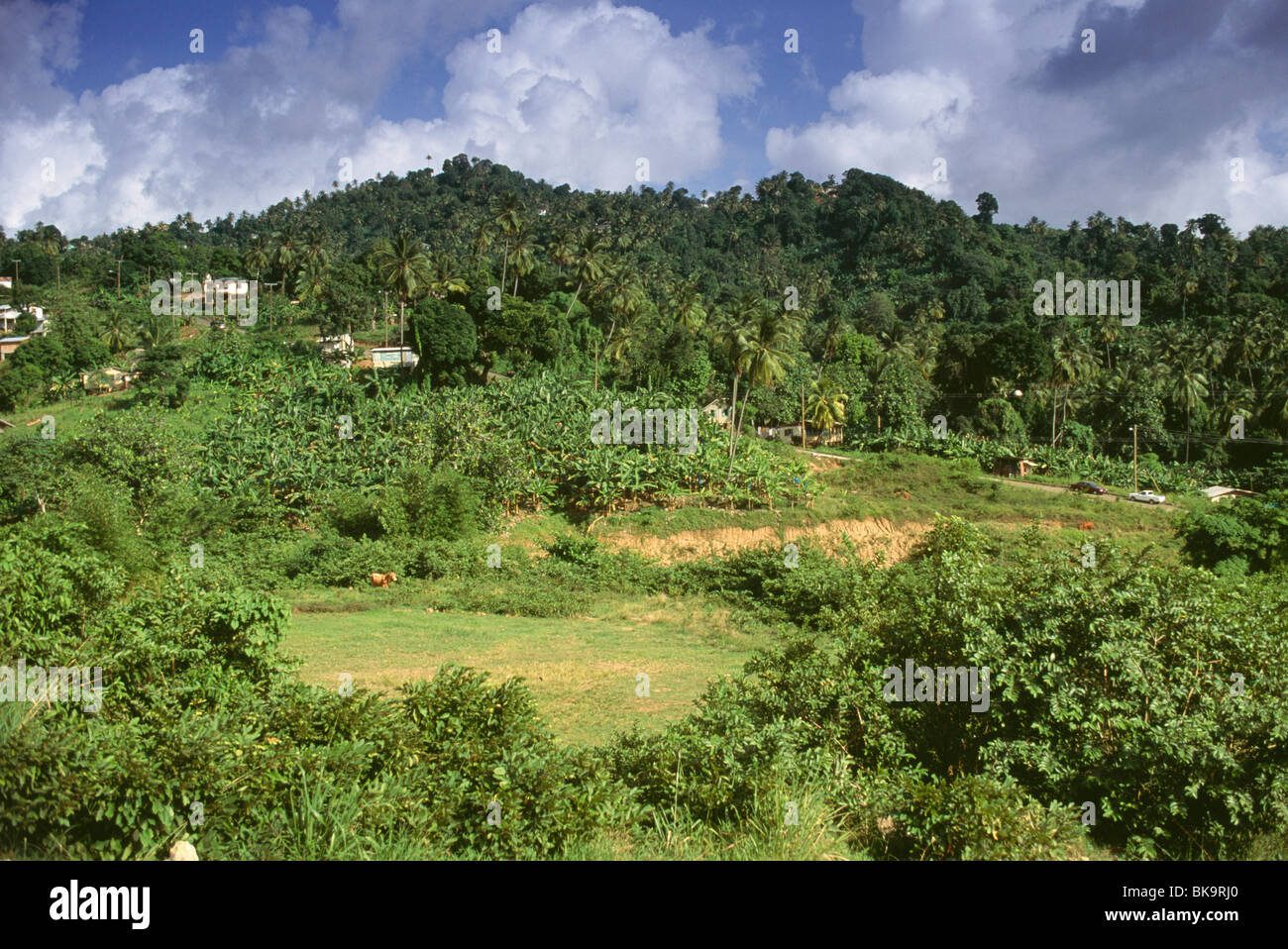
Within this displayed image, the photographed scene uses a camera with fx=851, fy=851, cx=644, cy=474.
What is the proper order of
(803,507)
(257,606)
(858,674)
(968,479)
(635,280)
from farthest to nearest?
1. (635,280)
2. (968,479)
3. (803,507)
4. (858,674)
5. (257,606)

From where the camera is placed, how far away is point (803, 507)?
35.3 m

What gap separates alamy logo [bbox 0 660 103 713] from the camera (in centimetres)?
816

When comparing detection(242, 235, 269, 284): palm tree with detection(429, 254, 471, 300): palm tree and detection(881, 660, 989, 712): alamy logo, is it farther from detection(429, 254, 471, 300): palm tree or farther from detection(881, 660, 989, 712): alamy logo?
detection(881, 660, 989, 712): alamy logo

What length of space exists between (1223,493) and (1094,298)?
118 feet

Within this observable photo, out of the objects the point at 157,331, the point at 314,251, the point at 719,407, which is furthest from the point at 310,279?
the point at 719,407

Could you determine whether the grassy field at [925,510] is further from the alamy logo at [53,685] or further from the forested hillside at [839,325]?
the alamy logo at [53,685]

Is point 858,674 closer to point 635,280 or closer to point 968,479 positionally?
point 968,479

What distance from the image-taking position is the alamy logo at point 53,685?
8164mm

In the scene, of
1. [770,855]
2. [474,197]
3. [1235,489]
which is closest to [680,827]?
[770,855]

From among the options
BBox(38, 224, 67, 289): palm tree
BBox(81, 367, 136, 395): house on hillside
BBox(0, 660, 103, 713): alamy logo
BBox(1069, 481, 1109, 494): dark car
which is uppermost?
BBox(38, 224, 67, 289): palm tree

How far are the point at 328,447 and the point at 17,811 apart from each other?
31244 mm
